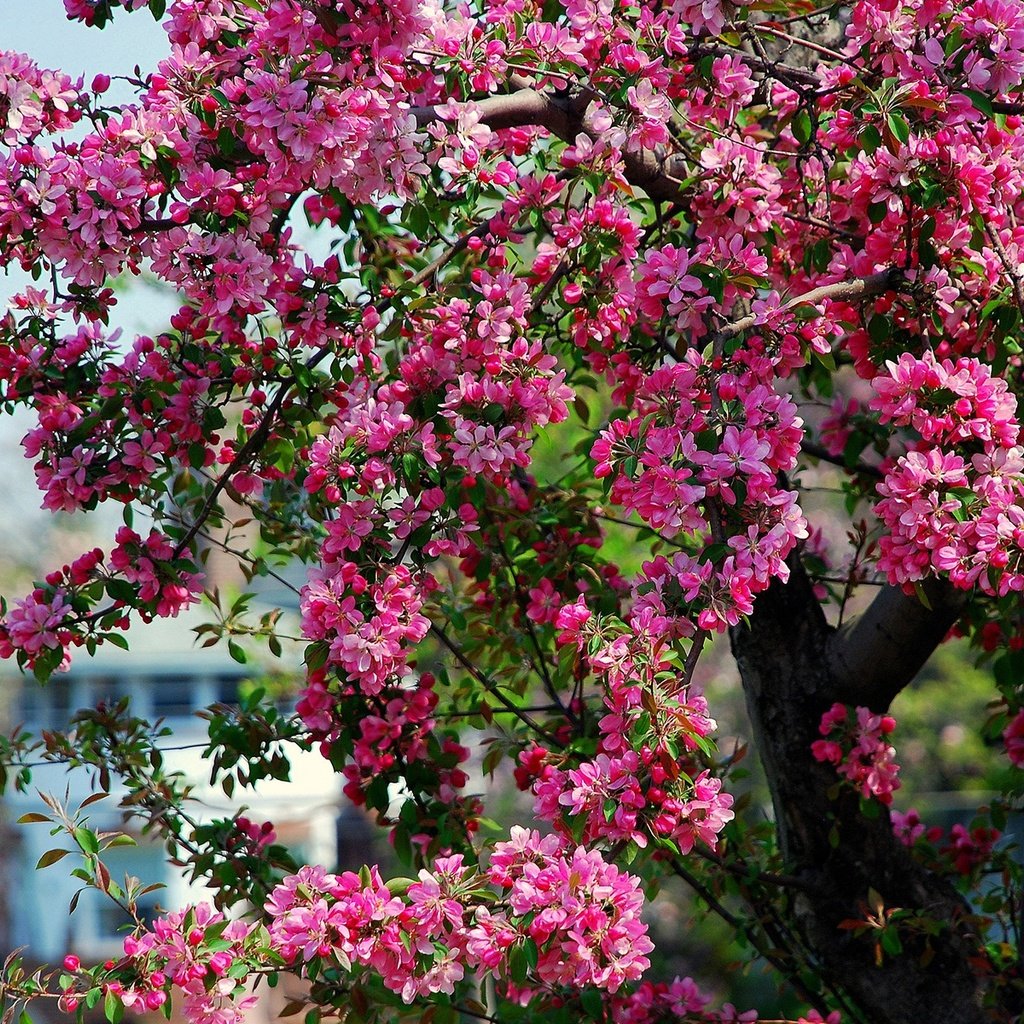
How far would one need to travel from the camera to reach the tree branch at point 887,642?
226 cm

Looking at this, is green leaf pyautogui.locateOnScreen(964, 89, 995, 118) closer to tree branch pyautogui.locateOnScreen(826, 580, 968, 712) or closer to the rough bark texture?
tree branch pyautogui.locateOnScreen(826, 580, 968, 712)

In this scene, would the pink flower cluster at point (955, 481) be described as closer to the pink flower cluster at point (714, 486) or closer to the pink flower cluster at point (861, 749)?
the pink flower cluster at point (714, 486)

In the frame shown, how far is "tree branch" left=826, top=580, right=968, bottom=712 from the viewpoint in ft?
7.41

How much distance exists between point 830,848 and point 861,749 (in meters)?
0.29

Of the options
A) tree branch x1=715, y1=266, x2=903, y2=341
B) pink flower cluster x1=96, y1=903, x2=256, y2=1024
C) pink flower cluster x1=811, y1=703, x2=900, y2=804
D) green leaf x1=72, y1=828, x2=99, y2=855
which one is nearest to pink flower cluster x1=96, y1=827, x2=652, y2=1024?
pink flower cluster x1=96, y1=903, x2=256, y2=1024

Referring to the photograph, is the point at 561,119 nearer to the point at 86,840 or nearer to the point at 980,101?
the point at 980,101

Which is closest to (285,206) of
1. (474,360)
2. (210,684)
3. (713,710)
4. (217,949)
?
(474,360)

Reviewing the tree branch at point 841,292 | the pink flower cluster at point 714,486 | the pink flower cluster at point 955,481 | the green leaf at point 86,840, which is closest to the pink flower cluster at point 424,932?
the green leaf at point 86,840

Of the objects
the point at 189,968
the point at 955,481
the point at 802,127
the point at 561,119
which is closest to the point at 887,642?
the point at 955,481

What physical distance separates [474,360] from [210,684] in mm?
14308

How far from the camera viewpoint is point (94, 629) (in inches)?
81.7

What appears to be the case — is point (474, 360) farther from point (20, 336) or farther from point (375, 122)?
point (20, 336)

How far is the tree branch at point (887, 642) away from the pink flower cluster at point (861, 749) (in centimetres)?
8

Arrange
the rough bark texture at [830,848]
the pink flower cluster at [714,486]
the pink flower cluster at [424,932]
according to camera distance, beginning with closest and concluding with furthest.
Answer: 1. the pink flower cluster at [424,932]
2. the pink flower cluster at [714,486]
3. the rough bark texture at [830,848]
